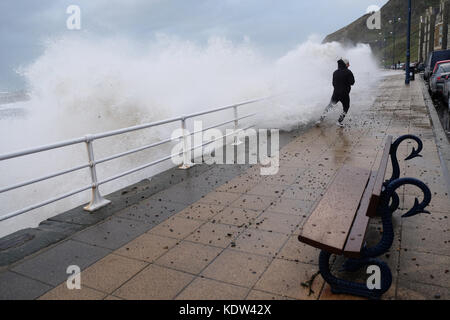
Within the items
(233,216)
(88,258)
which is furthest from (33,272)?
(233,216)

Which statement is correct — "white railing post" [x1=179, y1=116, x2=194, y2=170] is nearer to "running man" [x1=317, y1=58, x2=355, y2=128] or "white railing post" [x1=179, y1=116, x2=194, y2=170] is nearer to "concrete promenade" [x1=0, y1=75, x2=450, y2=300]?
"concrete promenade" [x1=0, y1=75, x2=450, y2=300]

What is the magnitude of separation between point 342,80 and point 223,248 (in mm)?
8673

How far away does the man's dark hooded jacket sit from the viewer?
11.1 meters

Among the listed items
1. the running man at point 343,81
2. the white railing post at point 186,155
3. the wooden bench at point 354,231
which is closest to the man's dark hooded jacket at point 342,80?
the running man at point 343,81

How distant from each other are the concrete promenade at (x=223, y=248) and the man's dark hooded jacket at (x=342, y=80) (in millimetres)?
4952

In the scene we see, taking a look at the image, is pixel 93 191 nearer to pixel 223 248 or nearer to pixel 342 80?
pixel 223 248

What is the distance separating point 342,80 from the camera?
11.2 metres

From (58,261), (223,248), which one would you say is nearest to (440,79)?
(223,248)

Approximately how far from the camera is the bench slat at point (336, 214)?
2912 millimetres

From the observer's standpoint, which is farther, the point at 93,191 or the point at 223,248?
the point at 93,191

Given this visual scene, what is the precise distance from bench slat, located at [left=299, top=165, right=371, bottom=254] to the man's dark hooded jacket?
24.0ft

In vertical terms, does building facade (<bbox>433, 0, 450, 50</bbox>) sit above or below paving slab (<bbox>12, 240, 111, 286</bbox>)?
above

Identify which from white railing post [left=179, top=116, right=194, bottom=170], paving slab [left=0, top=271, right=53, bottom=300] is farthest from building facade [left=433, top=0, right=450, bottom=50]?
paving slab [left=0, top=271, right=53, bottom=300]

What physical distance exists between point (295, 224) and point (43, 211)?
661cm
